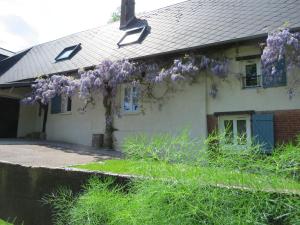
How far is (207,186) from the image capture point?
2777mm

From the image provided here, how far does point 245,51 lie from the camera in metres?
10.6

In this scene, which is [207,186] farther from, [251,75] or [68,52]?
[68,52]

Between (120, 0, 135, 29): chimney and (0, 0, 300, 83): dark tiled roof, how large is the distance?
0.57m

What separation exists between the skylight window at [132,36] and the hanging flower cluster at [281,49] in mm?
6262

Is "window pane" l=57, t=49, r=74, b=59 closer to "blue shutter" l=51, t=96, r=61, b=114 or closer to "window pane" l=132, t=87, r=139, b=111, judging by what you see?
"blue shutter" l=51, t=96, r=61, b=114

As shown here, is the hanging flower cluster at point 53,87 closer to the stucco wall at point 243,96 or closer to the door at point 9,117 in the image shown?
the door at point 9,117

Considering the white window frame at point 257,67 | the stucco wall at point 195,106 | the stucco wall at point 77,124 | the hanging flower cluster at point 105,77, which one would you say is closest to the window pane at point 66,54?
the stucco wall at point 77,124

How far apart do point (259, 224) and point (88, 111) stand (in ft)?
41.6

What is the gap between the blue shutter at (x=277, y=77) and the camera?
9.59 meters

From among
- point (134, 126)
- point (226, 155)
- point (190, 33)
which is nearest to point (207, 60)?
point (190, 33)

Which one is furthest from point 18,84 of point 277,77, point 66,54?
point 277,77

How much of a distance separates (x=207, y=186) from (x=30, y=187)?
442 cm

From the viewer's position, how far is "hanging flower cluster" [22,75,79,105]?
533 inches

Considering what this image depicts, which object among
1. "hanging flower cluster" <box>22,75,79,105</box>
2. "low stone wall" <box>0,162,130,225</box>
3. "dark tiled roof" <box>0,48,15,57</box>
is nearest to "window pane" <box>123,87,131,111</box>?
"hanging flower cluster" <box>22,75,79,105</box>
